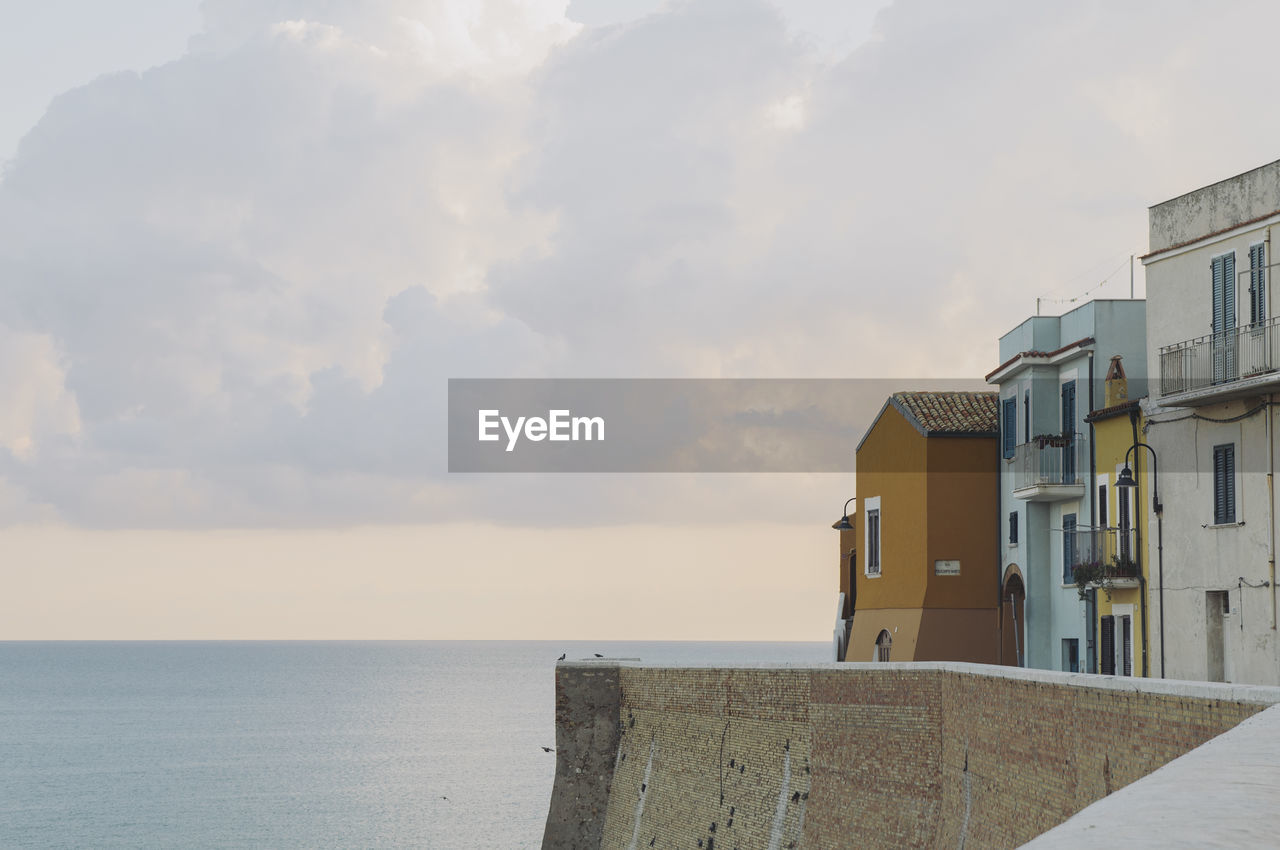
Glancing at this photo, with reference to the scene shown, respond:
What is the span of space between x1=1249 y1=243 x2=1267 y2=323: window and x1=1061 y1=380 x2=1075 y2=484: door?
287 inches

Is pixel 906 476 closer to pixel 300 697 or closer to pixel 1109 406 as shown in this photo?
pixel 1109 406

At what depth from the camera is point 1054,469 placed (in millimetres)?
33438

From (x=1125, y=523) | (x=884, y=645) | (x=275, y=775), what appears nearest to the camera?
(x=1125, y=523)

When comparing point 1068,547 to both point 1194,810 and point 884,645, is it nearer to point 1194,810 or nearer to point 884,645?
point 884,645

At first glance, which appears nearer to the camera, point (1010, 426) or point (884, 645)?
point (1010, 426)

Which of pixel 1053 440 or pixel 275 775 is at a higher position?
pixel 1053 440

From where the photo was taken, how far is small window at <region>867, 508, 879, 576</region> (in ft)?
129

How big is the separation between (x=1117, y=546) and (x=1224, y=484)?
4154mm

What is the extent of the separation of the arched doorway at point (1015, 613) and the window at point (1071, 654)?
1199mm

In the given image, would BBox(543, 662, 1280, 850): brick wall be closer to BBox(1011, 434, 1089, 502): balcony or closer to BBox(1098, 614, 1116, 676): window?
BBox(1098, 614, 1116, 676): window

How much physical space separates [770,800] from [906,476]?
11743mm

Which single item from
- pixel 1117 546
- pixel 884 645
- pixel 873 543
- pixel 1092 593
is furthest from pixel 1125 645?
pixel 873 543

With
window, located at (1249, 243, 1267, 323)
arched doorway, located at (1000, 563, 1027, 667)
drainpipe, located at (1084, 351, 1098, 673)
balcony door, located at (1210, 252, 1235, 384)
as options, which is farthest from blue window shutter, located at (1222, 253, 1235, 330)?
arched doorway, located at (1000, 563, 1027, 667)

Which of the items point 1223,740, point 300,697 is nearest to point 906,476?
point 1223,740
